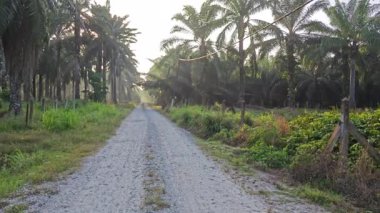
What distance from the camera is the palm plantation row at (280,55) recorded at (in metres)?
36.0

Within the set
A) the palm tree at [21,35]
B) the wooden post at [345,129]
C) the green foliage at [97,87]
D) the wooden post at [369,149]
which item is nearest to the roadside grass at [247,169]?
the wooden post at [345,129]

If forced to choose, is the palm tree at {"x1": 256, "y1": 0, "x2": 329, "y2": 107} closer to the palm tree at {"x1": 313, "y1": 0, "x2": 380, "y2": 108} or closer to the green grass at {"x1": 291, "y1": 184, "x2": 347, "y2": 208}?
the palm tree at {"x1": 313, "y1": 0, "x2": 380, "y2": 108}

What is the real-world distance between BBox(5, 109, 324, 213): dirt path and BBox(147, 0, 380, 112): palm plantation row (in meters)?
13.5

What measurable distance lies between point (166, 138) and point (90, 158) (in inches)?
251

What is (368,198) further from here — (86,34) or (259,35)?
(86,34)

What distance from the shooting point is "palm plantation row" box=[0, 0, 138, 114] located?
887 inches

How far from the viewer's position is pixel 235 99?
2144 inches

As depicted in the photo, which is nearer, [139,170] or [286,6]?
[139,170]

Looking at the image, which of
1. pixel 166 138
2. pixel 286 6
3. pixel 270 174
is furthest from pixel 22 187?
pixel 286 6

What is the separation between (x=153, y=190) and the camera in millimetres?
8539

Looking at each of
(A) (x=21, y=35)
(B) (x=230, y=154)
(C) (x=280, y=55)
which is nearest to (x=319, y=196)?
(B) (x=230, y=154)

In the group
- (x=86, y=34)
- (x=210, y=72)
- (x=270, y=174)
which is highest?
(x=86, y=34)

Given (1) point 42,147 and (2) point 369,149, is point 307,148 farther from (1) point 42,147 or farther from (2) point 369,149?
(1) point 42,147

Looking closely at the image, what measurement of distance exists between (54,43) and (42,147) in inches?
1347
